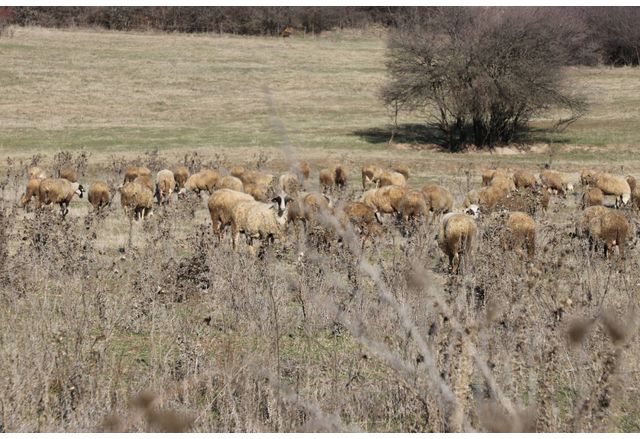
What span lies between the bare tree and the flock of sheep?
→ 41.9 feet

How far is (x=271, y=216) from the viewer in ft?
44.1

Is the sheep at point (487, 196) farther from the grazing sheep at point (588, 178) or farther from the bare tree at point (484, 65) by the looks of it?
the bare tree at point (484, 65)

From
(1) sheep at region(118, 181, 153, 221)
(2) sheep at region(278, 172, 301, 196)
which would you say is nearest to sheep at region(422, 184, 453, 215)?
(2) sheep at region(278, 172, 301, 196)

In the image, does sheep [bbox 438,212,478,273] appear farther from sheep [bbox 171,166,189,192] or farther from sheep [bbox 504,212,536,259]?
sheep [bbox 171,166,189,192]

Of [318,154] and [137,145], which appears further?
[137,145]

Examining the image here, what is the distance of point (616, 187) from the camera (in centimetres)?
2053

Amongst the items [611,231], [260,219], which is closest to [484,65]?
[611,231]

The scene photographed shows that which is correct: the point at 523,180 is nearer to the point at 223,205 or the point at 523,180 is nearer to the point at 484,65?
the point at 223,205

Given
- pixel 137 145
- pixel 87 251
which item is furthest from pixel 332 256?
pixel 137 145

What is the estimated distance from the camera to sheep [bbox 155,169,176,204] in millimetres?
20297

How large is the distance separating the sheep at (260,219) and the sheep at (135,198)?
4108mm

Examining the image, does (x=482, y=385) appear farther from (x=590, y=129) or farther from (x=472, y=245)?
(x=590, y=129)

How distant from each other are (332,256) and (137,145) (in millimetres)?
29003

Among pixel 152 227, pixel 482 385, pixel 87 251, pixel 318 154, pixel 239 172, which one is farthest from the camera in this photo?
pixel 318 154
